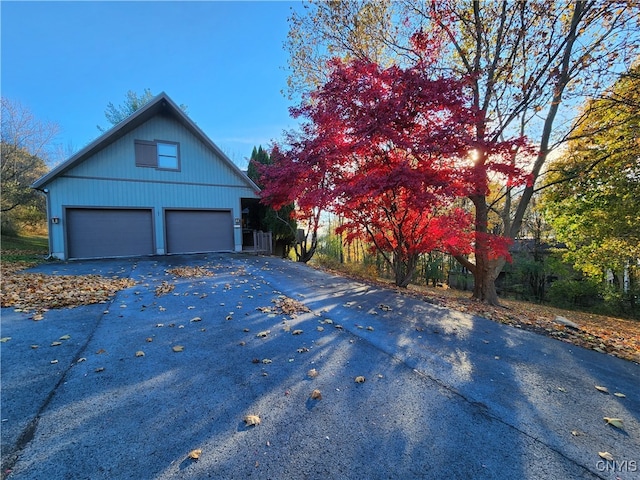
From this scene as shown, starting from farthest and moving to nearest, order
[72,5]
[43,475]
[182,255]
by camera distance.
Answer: [182,255], [72,5], [43,475]

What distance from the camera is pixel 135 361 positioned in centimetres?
290

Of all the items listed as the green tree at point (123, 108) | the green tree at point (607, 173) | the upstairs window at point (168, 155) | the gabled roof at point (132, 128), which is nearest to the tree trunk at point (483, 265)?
the green tree at point (607, 173)

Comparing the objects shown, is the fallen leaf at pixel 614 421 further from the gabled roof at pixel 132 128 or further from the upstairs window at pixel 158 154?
the upstairs window at pixel 158 154

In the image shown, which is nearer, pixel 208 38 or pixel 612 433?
pixel 612 433

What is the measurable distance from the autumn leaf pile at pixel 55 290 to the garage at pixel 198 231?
5.05 meters

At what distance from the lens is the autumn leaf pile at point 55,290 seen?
15.3 ft

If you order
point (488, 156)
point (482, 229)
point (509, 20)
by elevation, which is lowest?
point (482, 229)

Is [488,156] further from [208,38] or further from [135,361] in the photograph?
[208,38]

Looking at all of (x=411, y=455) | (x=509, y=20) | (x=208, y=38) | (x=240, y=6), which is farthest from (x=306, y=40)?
(x=411, y=455)

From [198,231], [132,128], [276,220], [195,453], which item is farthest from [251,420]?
[132,128]

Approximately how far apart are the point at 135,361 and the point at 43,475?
1.39m

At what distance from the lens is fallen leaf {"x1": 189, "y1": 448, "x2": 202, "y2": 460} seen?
1693 millimetres

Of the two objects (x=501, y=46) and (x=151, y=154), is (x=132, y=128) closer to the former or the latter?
(x=151, y=154)

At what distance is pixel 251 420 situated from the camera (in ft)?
6.64
